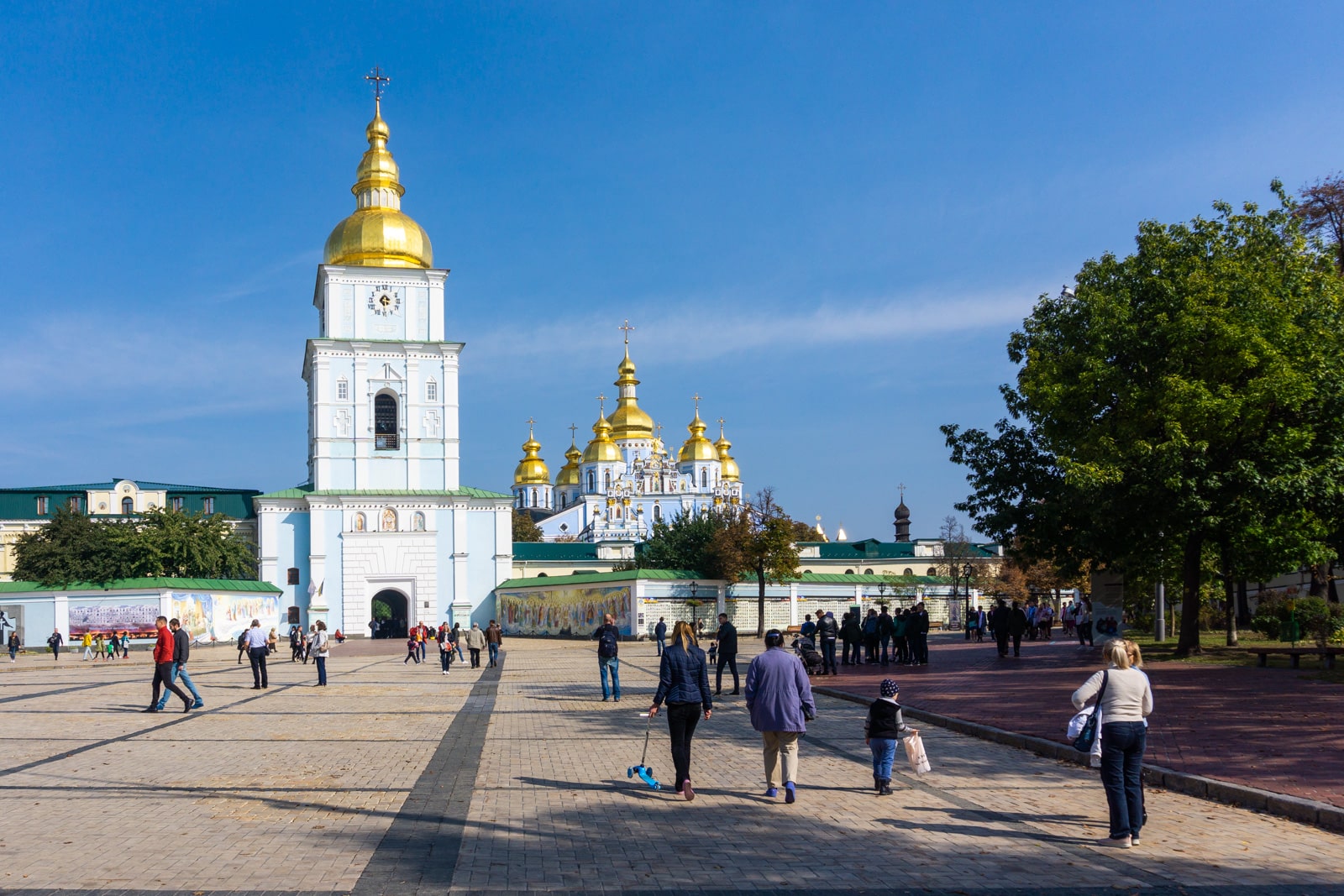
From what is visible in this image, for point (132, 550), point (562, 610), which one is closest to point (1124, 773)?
point (562, 610)

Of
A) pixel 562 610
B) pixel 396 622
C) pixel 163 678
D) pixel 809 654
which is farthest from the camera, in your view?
pixel 396 622

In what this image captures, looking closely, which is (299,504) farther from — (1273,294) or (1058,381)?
(1273,294)

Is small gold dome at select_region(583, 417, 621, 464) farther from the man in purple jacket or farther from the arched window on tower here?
the man in purple jacket

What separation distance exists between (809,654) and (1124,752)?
49.9 ft

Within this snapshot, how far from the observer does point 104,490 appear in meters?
70.4

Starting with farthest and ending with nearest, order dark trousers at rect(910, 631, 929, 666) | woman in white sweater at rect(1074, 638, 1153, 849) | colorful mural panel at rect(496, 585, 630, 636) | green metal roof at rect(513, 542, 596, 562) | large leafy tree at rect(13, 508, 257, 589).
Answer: green metal roof at rect(513, 542, 596, 562) → colorful mural panel at rect(496, 585, 630, 636) → large leafy tree at rect(13, 508, 257, 589) → dark trousers at rect(910, 631, 929, 666) → woman in white sweater at rect(1074, 638, 1153, 849)

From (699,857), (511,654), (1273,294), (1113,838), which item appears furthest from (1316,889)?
(511,654)

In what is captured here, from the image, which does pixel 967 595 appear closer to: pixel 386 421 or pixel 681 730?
pixel 386 421

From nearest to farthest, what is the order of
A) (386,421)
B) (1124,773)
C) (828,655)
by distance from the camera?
(1124,773) → (828,655) → (386,421)

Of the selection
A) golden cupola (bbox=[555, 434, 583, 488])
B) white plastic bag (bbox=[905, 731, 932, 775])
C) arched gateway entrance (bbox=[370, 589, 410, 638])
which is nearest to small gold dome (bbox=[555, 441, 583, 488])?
golden cupola (bbox=[555, 434, 583, 488])

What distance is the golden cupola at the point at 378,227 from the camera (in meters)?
60.4

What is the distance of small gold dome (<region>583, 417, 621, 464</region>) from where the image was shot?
A: 111 meters

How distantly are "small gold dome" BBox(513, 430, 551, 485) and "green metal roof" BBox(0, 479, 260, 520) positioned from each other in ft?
169

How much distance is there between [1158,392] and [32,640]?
3956 centimetres
